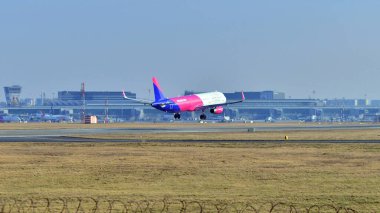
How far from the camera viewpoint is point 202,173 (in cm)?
5234

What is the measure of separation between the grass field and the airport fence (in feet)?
4.81

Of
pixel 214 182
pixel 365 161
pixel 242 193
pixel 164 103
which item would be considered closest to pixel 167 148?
pixel 365 161

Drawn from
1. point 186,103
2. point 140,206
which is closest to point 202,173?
point 140,206

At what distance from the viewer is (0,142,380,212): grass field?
138 feet

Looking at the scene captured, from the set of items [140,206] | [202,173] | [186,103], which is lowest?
[140,206]

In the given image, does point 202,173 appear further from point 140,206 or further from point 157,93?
point 157,93

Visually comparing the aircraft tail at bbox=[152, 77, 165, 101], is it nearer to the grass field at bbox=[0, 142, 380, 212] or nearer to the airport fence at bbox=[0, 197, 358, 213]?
the grass field at bbox=[0, 142, 380, 212]

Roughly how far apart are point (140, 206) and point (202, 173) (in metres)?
15.1

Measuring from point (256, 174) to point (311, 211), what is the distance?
1583 centimetres

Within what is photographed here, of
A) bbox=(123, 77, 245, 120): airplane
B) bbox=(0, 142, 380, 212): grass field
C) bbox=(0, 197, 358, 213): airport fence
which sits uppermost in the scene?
bbox=(123, 77, 245, 120): airplane

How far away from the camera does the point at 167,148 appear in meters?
78.6

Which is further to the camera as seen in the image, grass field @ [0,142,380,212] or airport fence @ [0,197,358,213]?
grass field @ [0,142,380,212]

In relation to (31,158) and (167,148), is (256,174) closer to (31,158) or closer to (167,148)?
(31,158)

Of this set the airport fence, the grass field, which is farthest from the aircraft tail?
the airport fence
